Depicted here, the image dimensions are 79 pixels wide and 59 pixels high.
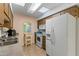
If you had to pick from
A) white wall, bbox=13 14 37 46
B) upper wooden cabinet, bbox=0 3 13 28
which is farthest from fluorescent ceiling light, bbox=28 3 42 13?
upper wooden cabinet, bbox=0 3 13 28

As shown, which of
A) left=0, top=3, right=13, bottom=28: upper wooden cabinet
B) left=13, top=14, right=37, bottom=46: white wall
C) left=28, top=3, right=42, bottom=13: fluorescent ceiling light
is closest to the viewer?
left=0, top=3, right=13, bottom=28: upper wooden cabinet

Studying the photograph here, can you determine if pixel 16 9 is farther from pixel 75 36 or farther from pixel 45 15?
pixel 75 36

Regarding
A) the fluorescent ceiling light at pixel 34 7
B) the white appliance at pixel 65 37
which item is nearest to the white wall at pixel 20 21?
the fluorescent ceiling light at pixel 34 7

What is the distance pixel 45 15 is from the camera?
110 centimetres

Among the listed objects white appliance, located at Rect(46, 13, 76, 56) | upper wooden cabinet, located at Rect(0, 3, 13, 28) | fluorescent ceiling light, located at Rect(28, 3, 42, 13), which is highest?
fluorescent ceiling light, located at Rect(28, 3, 42, 13)

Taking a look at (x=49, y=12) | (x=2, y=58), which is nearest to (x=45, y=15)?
(x=49, y=12)

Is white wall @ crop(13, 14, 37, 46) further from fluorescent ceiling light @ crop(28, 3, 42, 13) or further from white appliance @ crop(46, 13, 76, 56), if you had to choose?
white appliance @ crop(46, 13, 76, 56)

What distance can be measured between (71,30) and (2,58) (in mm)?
689

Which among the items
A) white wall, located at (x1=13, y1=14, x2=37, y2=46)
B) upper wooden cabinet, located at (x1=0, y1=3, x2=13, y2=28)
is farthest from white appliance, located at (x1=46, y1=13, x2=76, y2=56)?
upper wooden cabinet, located at (x1=0, y1=3, x2=13, y2=28)

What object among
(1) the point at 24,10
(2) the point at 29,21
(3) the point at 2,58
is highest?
(1) the point at 24,10

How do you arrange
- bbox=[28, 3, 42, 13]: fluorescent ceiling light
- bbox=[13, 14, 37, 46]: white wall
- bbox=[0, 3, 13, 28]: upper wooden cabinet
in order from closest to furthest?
1. bbox=[0, 3, 13, 28]: upper wooden cabinet
2. bbox=[28, 3, 42, 13]: fluorescent ceiling light
3. bbox=[13, 14, 37, 46]: white wall

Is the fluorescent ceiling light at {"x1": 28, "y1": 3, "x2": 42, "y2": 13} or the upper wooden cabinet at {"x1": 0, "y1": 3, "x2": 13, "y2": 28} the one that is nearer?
the upper wooden cabinet at {"x1": 0, "y1": 3, "x2": 13, "y2": 28}

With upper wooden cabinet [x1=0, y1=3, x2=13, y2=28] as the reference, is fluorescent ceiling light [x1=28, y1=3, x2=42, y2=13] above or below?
above

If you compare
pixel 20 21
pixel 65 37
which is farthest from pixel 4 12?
pixel 65 37
